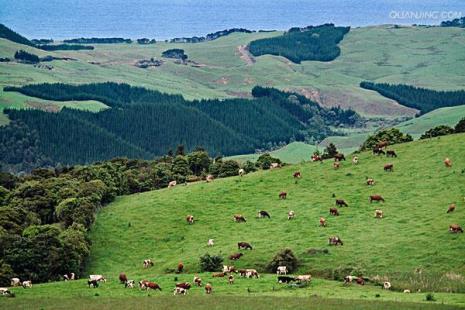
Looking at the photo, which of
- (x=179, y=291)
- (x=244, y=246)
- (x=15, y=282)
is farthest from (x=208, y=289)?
(x=15, y=282)

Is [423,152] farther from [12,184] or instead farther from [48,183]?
[12,184]

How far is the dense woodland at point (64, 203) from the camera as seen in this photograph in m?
66.1

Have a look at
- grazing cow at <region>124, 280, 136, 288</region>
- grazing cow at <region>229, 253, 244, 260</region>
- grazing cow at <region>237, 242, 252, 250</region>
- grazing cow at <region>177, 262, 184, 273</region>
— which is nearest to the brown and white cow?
grazing cow at <region>237, 242, 252, 250</region>

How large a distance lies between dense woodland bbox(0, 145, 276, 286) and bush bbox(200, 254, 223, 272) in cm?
1139

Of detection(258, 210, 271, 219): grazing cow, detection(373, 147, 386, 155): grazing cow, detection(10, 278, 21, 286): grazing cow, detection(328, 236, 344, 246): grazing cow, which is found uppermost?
detection(373, 147, 386, 155): grazing cow

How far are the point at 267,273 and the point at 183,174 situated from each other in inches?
1624

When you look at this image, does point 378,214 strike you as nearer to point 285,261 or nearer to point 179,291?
point 285,261

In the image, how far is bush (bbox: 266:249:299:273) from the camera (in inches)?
2376

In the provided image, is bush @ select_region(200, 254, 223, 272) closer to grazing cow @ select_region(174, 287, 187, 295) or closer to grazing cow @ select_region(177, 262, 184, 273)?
grazing cow @ select_region(177, 262, 184, 273)

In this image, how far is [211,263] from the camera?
62.7 m

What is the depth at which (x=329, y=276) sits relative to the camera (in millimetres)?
58406

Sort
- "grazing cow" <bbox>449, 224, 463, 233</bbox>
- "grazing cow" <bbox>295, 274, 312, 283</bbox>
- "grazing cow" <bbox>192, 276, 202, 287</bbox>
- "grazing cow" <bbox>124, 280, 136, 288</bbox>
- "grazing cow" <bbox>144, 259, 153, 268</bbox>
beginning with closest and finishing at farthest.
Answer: "grazing cow" <bbox>295, 274, 312, 283</bbox>, "grazing cow" <bbox>192, 276, 202, 287</bbox>, "grazing cow" <bbox>124, 280, 136, 288</bbox>, "grazing cow" <bbox>449, 224, 463, 233</bbox>, "grazing cow" <bbox>144, 259, 153, 268</bbox>

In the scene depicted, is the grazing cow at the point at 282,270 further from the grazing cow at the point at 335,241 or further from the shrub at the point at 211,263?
the grazing cow at the point at 335,241

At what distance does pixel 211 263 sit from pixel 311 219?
11.8m
